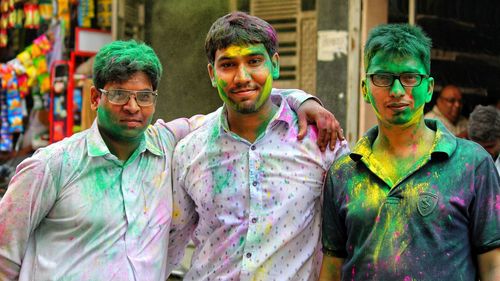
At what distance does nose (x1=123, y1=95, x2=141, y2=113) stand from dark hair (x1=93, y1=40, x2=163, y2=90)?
0.09 m

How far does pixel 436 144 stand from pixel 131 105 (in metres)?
1.28

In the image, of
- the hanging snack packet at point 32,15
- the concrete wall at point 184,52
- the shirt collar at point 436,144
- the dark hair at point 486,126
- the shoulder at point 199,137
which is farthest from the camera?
the hanging snack packet at point 32,15

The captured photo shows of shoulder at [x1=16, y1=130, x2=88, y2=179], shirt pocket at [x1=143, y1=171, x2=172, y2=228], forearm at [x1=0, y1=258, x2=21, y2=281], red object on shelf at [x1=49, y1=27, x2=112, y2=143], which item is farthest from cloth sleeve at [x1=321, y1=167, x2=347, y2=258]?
red object on shelf at [x1=49, y1=27, x2=112, y2=143]

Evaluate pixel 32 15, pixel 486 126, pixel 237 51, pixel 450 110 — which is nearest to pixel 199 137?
pixel 237 51

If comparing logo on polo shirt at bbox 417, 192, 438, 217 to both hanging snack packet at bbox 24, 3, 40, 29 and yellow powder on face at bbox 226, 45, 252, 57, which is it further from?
hanging snack packet at bbox 24, 3, 40, 29

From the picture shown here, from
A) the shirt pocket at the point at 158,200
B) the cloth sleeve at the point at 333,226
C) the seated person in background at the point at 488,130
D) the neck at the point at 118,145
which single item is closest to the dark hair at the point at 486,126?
the seated person in background at the point at 488,130

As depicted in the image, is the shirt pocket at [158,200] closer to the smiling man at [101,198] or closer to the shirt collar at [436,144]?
the smiling man at [101,198]

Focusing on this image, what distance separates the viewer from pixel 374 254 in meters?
2.83

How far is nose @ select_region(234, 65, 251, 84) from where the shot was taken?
323 cm

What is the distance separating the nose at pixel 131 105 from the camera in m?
3.18

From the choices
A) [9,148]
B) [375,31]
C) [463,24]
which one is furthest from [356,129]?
[9,148]

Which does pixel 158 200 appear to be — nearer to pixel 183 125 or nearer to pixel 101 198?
pixel 101 198

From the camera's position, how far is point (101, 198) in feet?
10.3

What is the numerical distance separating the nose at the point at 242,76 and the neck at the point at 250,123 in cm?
16
